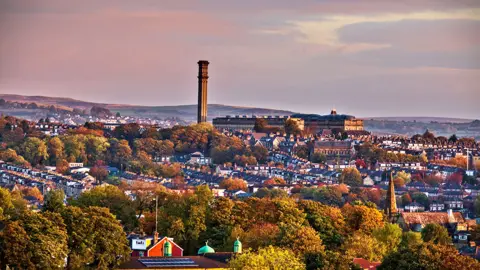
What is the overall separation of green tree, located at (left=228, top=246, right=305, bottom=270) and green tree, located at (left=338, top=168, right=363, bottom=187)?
65314 mm

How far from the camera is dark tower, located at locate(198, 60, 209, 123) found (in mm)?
166750

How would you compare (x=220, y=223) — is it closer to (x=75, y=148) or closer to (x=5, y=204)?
(x=5, y=204)

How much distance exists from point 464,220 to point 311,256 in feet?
110

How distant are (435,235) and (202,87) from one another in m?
104

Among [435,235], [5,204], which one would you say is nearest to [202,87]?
[435,235]

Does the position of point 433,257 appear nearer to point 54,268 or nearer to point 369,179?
point 54,268

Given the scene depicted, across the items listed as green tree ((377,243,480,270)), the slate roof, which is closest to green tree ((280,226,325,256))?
green tree ((377,243,480,270))

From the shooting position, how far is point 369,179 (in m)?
121

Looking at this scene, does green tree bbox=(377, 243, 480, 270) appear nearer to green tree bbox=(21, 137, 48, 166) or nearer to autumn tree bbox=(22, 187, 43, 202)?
autumn tree bbox=(22, 187, 43, 202)

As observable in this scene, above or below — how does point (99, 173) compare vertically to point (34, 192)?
below

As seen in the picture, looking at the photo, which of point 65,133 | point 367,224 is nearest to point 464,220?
point 367,224

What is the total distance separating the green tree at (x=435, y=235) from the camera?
217 feet

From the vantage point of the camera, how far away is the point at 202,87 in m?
170

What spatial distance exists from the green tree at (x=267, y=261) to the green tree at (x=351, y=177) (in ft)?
214
